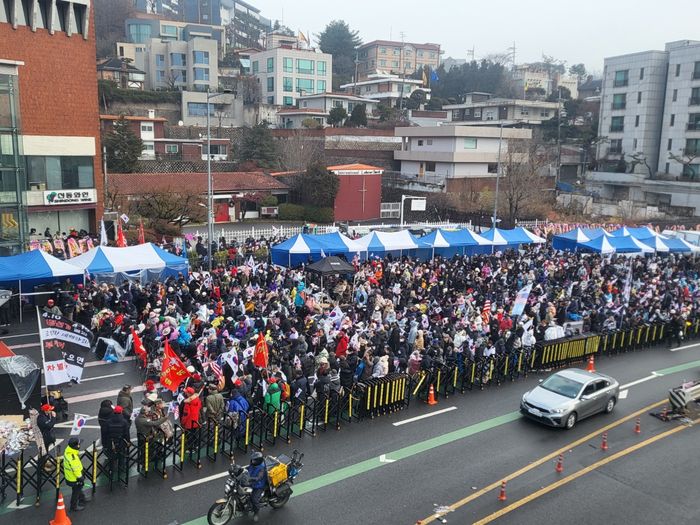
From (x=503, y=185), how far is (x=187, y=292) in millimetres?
36827

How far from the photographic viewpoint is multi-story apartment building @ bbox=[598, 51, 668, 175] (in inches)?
2404

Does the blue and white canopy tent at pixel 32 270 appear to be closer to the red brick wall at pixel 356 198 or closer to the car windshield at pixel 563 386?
the car windshield at pixel 563 386

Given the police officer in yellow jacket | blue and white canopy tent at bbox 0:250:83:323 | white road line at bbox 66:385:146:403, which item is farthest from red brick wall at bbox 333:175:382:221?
the police officer in yellow jacket

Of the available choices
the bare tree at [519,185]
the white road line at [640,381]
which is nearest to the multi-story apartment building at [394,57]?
the bare tree at [519,185]

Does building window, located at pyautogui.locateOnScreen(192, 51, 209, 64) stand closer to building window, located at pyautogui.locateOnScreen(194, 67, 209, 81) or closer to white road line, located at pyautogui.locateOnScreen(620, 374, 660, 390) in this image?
building window, located at pyautogui.locateOnScreen(194, 67, 209, 81)

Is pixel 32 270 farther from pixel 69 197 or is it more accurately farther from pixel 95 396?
pixel 69 197

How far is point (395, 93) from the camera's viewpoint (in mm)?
89438

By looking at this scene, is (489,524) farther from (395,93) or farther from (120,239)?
(395,93)

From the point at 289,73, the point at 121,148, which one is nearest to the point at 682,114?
the point at 289,73

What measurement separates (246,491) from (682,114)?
62759mm

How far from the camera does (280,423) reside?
12.8 metres

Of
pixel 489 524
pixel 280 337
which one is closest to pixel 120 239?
pixel 280 337

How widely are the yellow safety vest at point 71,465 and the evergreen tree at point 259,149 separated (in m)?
50.7

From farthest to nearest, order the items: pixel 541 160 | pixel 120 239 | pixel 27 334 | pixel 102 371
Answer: pixel 541 160 → pixel 120 239 → pixel 27 334 → pixel 102 371
